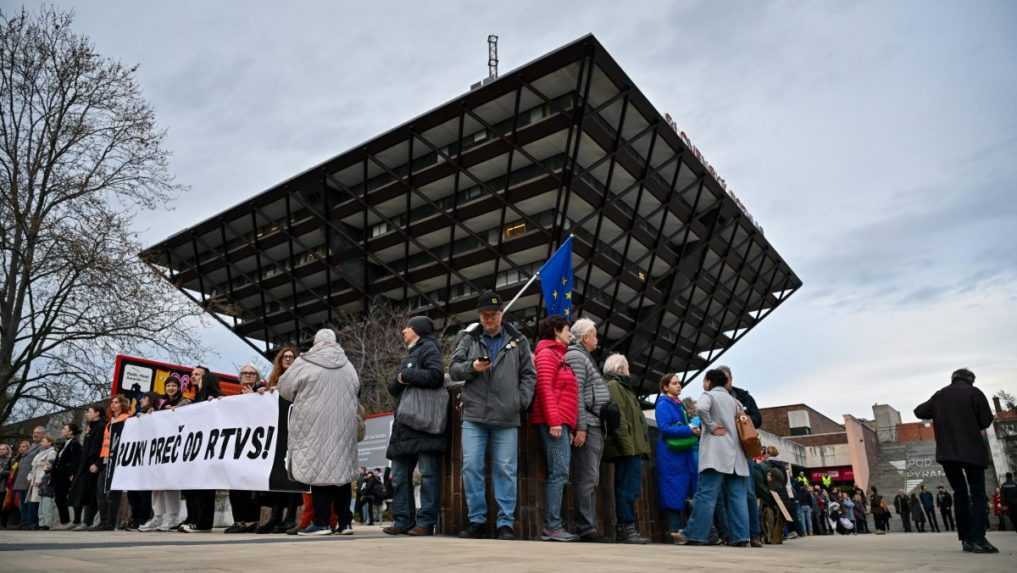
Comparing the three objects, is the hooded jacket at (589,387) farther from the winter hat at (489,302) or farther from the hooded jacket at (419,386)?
the hooded jacket at (419,386)

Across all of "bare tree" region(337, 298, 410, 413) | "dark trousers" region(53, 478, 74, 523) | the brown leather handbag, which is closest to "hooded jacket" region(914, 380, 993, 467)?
the brown leather handbag

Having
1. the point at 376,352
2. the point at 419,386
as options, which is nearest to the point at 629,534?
the point at 419,386

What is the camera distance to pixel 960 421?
5.38m

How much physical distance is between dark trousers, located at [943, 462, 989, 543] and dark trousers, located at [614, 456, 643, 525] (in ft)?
7.96

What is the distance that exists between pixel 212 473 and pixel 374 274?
109 feet

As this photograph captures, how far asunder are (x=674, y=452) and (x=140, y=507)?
5650 mm

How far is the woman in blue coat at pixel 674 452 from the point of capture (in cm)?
649

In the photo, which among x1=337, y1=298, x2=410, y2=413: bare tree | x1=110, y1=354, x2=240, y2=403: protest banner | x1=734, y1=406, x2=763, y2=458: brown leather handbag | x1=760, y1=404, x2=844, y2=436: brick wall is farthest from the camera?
x1=760, y1=404, x2=844, y2=436: brick wall

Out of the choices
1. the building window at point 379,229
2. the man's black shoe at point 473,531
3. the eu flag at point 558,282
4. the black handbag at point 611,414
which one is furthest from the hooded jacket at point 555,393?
the building window at point 379,229

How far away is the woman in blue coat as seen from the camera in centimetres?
649

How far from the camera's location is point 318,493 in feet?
17.2

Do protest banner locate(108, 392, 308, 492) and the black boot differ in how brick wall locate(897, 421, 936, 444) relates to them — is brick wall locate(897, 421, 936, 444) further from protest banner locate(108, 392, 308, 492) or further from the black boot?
protest banner locate(108, 392, 308, 492)

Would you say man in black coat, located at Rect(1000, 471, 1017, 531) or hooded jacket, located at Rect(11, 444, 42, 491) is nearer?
hooded jacket, located at Rect(11, 444, 42, 491)

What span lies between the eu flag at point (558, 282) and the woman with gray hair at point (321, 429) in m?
3.55
